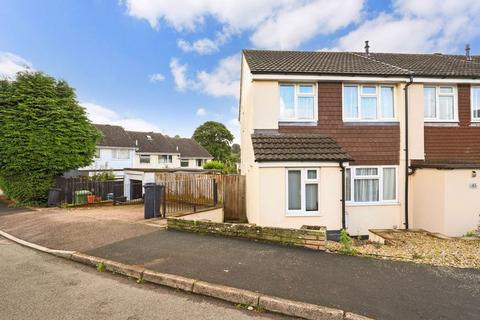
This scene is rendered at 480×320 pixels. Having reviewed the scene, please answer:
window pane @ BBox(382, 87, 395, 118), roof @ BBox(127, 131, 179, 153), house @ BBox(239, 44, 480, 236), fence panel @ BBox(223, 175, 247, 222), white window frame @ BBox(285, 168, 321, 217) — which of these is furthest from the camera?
roof @ BBox(127, 131, 179, 153)

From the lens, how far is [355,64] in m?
11.4

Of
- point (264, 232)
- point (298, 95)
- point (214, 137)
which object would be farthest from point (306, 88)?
point (214, 137)

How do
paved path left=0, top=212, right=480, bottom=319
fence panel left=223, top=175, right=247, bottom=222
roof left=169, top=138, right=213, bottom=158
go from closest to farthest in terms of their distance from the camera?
paved path left=0, top=212, right=480, bottom=319 < fence panel left=223, top=175, right=247, bottom=222 < roof left=169, top=138, right=213, bottom=158

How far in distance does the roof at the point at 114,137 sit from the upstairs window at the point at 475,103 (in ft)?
110

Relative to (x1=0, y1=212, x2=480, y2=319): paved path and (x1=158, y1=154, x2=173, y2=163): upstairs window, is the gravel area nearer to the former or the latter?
(x1=0, y1=212, x2=480, y2=319): paved path

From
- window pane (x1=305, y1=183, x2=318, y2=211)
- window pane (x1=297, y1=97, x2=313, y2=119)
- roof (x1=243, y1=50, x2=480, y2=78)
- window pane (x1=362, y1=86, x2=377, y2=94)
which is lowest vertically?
window pane (x1=305, y1=183, x2=318, y2=211)

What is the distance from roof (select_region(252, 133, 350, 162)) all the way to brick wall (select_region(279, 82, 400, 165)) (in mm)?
471

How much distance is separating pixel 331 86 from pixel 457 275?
7.31 metres

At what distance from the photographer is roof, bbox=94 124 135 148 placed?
33.2 metres

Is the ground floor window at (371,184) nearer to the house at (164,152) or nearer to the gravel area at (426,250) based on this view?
the gravel area at (426,250)

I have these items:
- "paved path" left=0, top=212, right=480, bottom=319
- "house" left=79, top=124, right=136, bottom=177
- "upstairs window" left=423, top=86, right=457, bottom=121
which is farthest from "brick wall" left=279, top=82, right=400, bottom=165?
"house" left=79, top=124, right=136, bottom=177

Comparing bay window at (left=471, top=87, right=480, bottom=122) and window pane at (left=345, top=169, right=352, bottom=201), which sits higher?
bay window at (left=471, top=87, right=480, bottom=122)

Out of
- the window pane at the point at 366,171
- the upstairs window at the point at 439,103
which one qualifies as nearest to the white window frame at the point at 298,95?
the window pane at the point at 366,171

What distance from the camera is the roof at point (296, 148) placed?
8.60m
